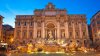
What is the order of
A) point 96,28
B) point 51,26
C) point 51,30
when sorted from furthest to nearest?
point 51,26 < point 51,30 < point 96,28

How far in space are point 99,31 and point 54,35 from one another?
66.3 ft

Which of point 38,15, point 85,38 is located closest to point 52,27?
point 38,15

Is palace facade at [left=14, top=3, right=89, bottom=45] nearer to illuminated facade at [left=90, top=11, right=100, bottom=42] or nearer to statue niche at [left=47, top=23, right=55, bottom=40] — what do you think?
statue niche at [left=47, top=23, right=55, bottom=40]

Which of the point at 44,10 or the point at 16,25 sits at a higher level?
the point at 44,10

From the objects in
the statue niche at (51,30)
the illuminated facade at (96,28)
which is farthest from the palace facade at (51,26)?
the illuminated facade at (96,28)

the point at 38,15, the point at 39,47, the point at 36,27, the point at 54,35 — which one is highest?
the point at 38,15

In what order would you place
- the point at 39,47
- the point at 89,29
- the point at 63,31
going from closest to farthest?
the point at 39,47
the point at 63,31
the point at 89,29

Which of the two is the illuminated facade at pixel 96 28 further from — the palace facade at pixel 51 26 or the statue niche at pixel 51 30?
A: the statue niche at pixel 51 30

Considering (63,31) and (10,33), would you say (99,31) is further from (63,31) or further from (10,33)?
(10,33)

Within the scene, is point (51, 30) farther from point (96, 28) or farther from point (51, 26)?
point (96, 28)

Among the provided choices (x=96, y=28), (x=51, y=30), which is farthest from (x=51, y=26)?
(x=96, y=28)

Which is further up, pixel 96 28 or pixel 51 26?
pixel 51 26

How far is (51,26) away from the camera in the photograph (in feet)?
214

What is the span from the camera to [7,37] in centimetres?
6981
